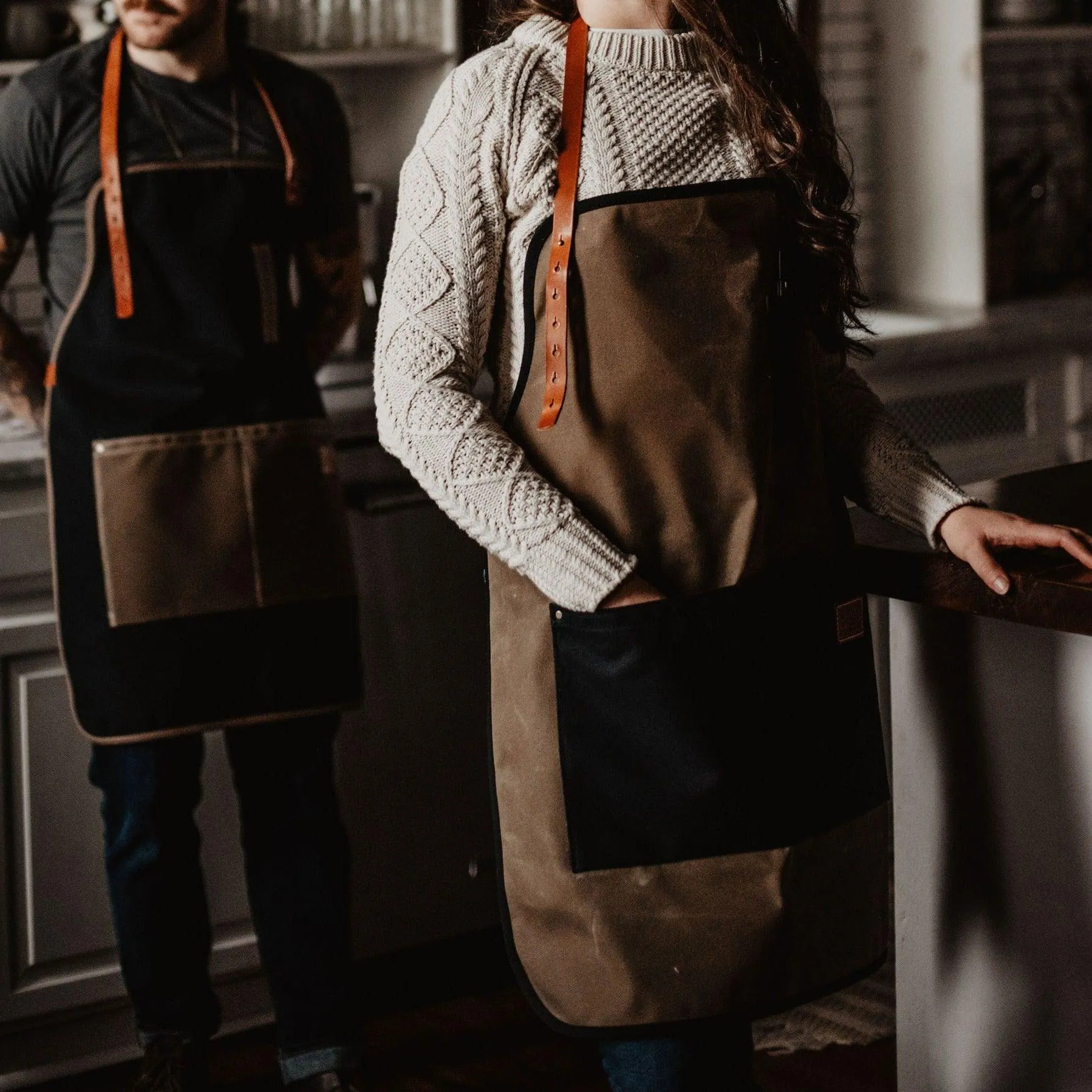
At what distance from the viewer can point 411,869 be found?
2.88m

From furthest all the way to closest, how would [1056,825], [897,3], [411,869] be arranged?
[897,3] → [411,869] → [1056,825]

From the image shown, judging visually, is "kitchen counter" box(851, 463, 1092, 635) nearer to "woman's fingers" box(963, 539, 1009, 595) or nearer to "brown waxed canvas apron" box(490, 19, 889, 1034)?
"woman's fingers" box(963, 539, 1009, 595)

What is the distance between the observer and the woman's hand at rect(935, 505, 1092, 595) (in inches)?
58.2

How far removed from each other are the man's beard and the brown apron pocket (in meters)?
0.53

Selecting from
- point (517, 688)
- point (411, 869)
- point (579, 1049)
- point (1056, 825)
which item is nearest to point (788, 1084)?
point (579, 1049)

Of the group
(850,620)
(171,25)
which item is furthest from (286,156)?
(850,620)

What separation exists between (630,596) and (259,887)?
119 centimetres

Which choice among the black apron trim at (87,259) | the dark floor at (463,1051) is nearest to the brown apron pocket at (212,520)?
the black apron trim at (87,259)

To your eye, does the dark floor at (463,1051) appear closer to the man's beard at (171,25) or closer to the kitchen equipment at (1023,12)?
the man's beard at (171,25)

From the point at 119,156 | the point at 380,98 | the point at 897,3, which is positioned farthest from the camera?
the point at 897,3

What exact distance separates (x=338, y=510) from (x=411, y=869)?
790 millimetres

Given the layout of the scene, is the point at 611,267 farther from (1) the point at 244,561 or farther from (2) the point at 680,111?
(1) the point at 244,561

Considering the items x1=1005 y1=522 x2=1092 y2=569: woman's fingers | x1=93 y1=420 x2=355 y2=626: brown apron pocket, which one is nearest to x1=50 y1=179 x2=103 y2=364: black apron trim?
x1=93 y1=420 x2=355 y2=626: brown apron pocket

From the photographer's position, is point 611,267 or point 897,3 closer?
point 611,267
